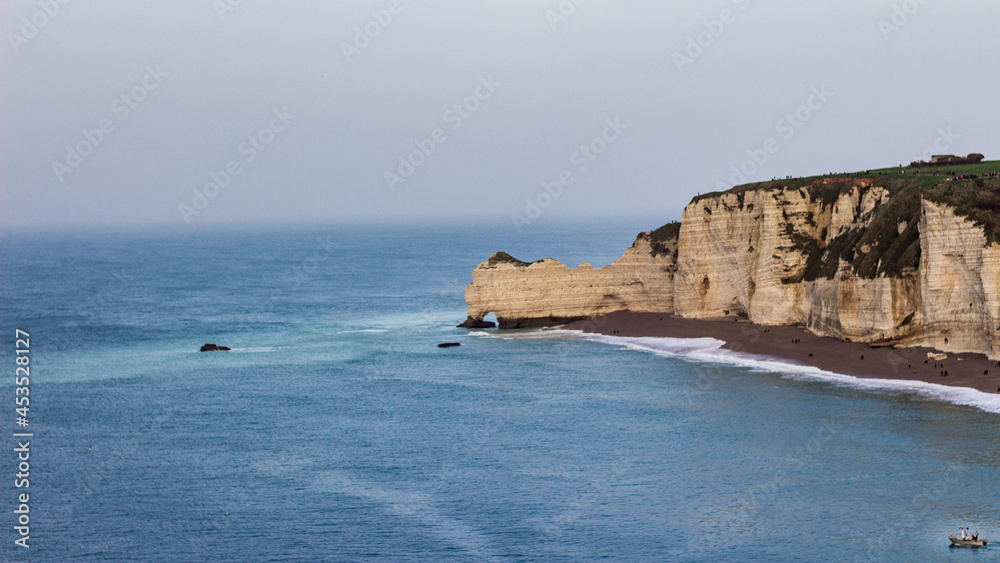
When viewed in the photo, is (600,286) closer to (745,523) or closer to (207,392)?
(207,392)

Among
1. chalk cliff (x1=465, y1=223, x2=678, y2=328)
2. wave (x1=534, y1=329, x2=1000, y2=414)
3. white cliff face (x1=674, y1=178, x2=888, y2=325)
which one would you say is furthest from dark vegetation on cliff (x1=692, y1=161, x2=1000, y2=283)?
chalk cliff (x1=465, y1=223, x2=678, y2=328)

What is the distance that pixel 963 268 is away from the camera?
6412cm

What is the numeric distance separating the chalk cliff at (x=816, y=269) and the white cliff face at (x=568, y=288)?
110 mm

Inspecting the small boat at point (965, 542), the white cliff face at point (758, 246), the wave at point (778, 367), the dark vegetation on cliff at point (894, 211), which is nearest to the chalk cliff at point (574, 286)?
the white cliff face at point (758, 246)

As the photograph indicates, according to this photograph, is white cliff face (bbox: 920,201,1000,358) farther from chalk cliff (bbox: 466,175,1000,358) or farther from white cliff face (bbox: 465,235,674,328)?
white cliff face (bbox: 465,235,674,328)

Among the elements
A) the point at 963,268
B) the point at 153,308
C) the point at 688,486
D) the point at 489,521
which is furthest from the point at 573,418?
the point at 153,308

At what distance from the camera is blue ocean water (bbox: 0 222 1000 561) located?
3897 cm

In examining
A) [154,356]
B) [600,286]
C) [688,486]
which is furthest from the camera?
[600,286]

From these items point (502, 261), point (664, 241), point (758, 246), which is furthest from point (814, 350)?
point (502, 261)

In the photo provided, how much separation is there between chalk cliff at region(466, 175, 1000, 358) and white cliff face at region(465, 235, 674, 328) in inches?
4.3

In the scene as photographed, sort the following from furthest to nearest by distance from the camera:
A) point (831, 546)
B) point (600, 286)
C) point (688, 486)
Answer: point (600, 286) < point (688, 486) < point (831, 546)

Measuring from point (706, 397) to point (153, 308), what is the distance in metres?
73.7

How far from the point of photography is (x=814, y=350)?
2854 inches

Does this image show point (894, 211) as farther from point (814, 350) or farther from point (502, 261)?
point (502, 261)
